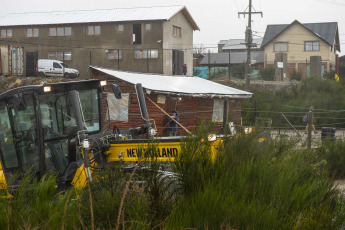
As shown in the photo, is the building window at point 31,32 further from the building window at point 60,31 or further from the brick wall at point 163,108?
the brick wall at point 163,108

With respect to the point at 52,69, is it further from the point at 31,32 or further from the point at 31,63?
the point at 31,32

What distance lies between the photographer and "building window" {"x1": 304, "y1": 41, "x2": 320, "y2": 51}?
2199 inches

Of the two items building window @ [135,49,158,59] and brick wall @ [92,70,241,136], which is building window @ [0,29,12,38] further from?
brick wall @ [92,70,241,136]

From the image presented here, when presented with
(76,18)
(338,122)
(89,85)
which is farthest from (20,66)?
(89,85)

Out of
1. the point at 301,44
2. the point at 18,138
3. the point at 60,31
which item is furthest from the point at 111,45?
the point at 18,138

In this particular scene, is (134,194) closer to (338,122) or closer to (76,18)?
(338,122)

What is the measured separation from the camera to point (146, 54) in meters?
42.8

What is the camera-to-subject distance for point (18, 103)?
24.5 ft

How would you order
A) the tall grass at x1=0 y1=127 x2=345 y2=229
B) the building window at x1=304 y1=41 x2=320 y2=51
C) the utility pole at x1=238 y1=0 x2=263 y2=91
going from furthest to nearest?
the building window at x1=304 y1=41 x2=320 y2=51
the utility pole at x1=238 y1=0 x2=263 y2=91
the tall grass at x1=0 y1=127 x2=345 y2=229

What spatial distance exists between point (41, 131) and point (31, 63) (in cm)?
3712

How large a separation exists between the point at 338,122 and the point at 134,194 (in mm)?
25656

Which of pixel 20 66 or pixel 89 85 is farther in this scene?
pixel 20 66

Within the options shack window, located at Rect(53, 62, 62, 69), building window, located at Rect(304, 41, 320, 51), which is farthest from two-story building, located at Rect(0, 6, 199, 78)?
building window, located at Rect(304, 41, 320, 51)

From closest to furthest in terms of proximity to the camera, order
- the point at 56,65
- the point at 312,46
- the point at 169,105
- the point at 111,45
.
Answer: the point at 169,105 → the point at 56,65 → the point at 111,45 → the point at 312,46
